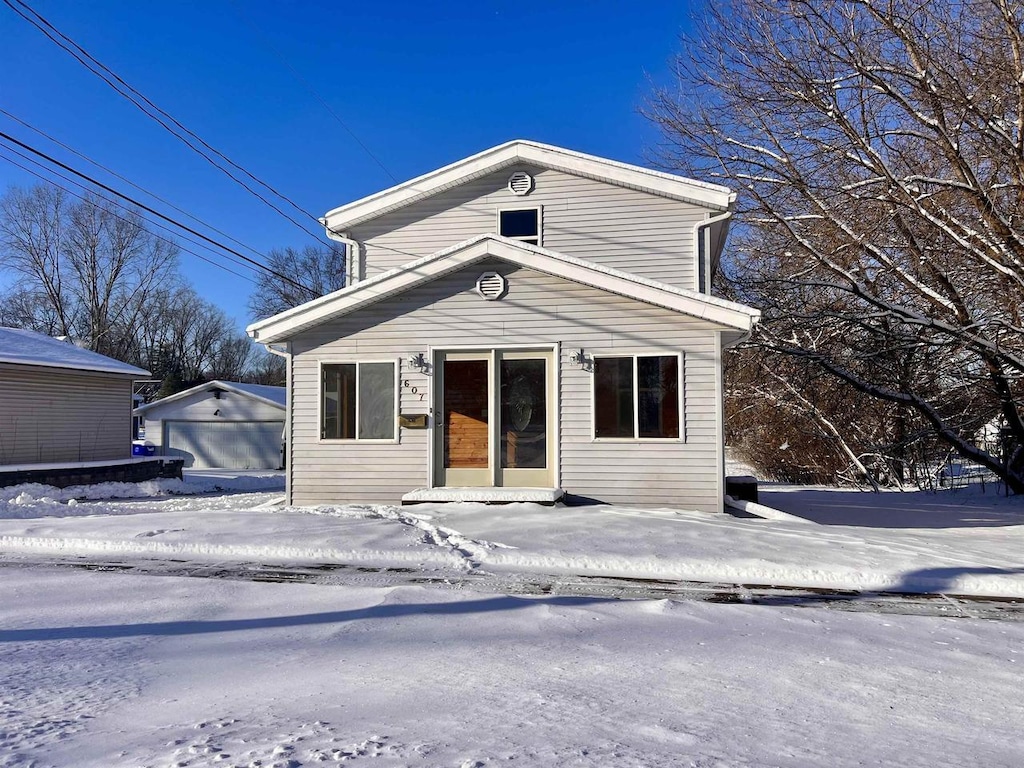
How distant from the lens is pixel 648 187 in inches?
497

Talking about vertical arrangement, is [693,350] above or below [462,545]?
above

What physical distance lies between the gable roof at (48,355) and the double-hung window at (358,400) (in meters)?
11.0

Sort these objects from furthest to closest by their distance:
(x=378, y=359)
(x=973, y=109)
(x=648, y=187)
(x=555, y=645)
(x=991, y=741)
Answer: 1. (x=648, y=187)
2. (x=378, y=359)
3. (x=973, y=109)
4. (x=555, y=645)
5. (x=991, y=741)

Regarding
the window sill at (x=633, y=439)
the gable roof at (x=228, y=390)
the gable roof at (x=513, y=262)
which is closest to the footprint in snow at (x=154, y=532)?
the gable roof at (x=513, y=262)

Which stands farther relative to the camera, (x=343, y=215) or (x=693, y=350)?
(x=343, y=215)

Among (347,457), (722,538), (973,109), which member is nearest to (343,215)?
(347,457)

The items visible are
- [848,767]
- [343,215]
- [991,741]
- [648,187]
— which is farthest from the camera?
[343,215]

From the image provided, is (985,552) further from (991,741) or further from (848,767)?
(848,767)

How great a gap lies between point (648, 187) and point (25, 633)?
37.0ft

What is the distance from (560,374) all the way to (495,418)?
3.89 ft

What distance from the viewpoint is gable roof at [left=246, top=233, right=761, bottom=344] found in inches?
371

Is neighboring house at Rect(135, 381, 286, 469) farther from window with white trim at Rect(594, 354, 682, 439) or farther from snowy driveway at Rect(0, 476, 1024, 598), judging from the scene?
window with white trim at Rect(594, 354, 682, 439)

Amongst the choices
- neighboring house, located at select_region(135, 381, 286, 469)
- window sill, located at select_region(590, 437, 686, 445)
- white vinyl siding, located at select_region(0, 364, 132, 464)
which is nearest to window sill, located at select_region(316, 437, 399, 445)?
window sill, located at select_region(590, 437, 686, 445)

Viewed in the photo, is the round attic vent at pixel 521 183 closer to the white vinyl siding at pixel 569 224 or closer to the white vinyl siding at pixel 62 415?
the white vinyl siding at pixel 569 224
